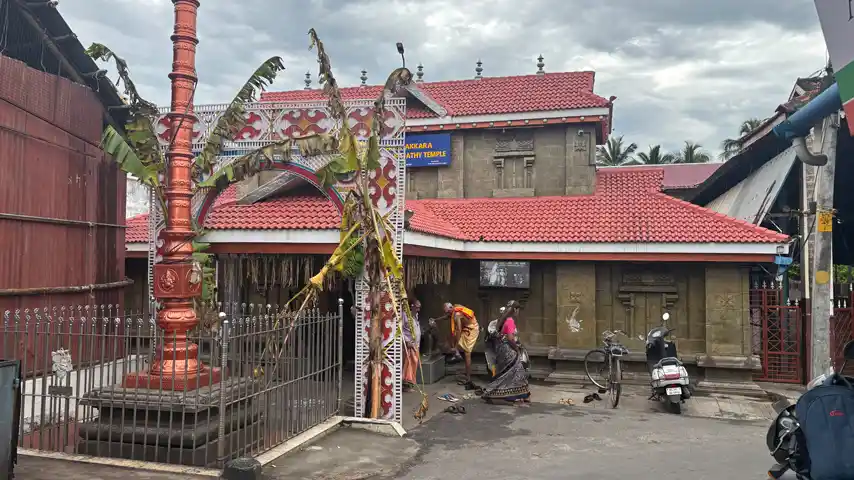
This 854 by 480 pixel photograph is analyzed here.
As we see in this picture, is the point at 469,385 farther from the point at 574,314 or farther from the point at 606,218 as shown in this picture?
the point at 606,218

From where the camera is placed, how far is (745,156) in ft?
49.5

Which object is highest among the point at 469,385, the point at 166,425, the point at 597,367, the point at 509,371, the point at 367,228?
the point at 367,228

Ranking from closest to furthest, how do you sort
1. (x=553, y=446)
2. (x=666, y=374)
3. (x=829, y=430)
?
(x=829, y=430), (x=553, y=446), (x=666, y=374)

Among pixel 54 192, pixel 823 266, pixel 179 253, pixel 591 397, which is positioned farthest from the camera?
pixel 591 397

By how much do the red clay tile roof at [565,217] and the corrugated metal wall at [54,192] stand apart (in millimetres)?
1713

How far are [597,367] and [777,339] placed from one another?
11.5ft

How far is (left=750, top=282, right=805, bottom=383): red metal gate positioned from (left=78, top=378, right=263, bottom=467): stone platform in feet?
33.3

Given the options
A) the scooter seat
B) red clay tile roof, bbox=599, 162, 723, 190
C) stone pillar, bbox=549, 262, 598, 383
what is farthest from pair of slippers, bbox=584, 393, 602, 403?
red clay tile roof, bbox=599, 162, 723, 190

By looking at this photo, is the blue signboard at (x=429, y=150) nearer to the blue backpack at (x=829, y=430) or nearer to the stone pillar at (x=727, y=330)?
the stone pillar at (x=727, y=330)

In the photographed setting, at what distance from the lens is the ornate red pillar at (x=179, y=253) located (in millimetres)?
6589

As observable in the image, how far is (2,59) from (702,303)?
12.3 metres

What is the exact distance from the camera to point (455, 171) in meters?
16.0

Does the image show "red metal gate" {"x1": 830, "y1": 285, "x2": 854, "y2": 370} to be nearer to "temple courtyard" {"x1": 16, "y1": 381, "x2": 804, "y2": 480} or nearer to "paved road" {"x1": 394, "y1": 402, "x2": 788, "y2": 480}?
"temple courtyard" {"x1": 16, "y1": 381, "x2": 804, "y2": 480}

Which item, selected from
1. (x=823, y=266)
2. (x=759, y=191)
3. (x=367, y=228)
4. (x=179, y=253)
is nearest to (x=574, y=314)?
(x=759, y=191)
